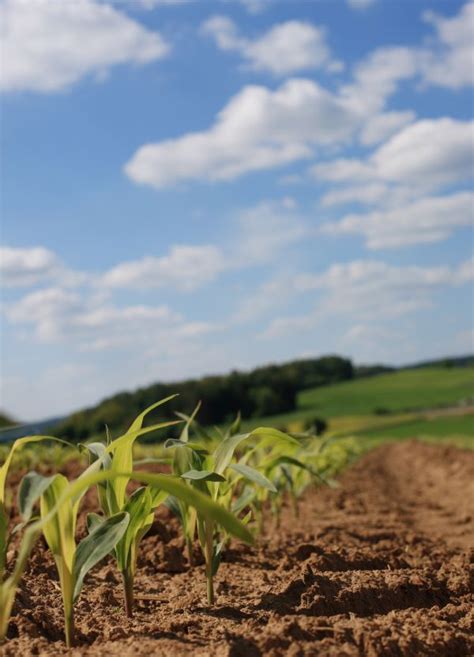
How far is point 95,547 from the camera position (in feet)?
6.65

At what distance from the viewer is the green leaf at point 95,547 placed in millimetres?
2006

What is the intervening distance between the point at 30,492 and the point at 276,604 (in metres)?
1.11

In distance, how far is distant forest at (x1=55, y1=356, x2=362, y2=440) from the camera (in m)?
36.6

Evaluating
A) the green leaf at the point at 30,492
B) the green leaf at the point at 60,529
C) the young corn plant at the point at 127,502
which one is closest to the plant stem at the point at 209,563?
the young corn plant at the point at 127,502

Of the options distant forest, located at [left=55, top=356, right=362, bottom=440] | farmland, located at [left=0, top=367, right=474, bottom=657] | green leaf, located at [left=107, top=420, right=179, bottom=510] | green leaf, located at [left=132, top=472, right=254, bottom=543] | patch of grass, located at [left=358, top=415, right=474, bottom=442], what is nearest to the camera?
green leaf, located at [left=132, top=472, right=254, bottom=543]

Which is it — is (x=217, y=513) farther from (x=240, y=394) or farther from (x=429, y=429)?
(x=240, y=394)

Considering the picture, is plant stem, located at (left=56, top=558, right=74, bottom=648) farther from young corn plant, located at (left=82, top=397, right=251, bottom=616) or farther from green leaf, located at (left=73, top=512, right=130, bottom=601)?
young corn plant, located at (left=82, top=397, right=251, bottom=616)

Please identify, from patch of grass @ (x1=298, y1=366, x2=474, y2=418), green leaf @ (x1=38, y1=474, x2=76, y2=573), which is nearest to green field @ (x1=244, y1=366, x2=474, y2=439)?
patch of grass @ (x1=298, y1=366, x2=474, y2=418)

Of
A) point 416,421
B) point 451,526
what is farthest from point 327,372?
point 451,526

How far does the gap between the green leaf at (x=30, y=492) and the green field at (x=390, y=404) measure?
90.1 feet

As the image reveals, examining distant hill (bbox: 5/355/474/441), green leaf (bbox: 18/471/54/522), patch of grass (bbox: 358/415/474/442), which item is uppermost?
green leaf (bbox: 18/471/54/522)

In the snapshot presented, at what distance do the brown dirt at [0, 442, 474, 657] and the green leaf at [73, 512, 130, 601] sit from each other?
0.65 ft

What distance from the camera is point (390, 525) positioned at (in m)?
5.07

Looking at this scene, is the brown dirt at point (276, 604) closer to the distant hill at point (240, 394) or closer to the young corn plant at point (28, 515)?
the young corn plant at point (28, 515)
